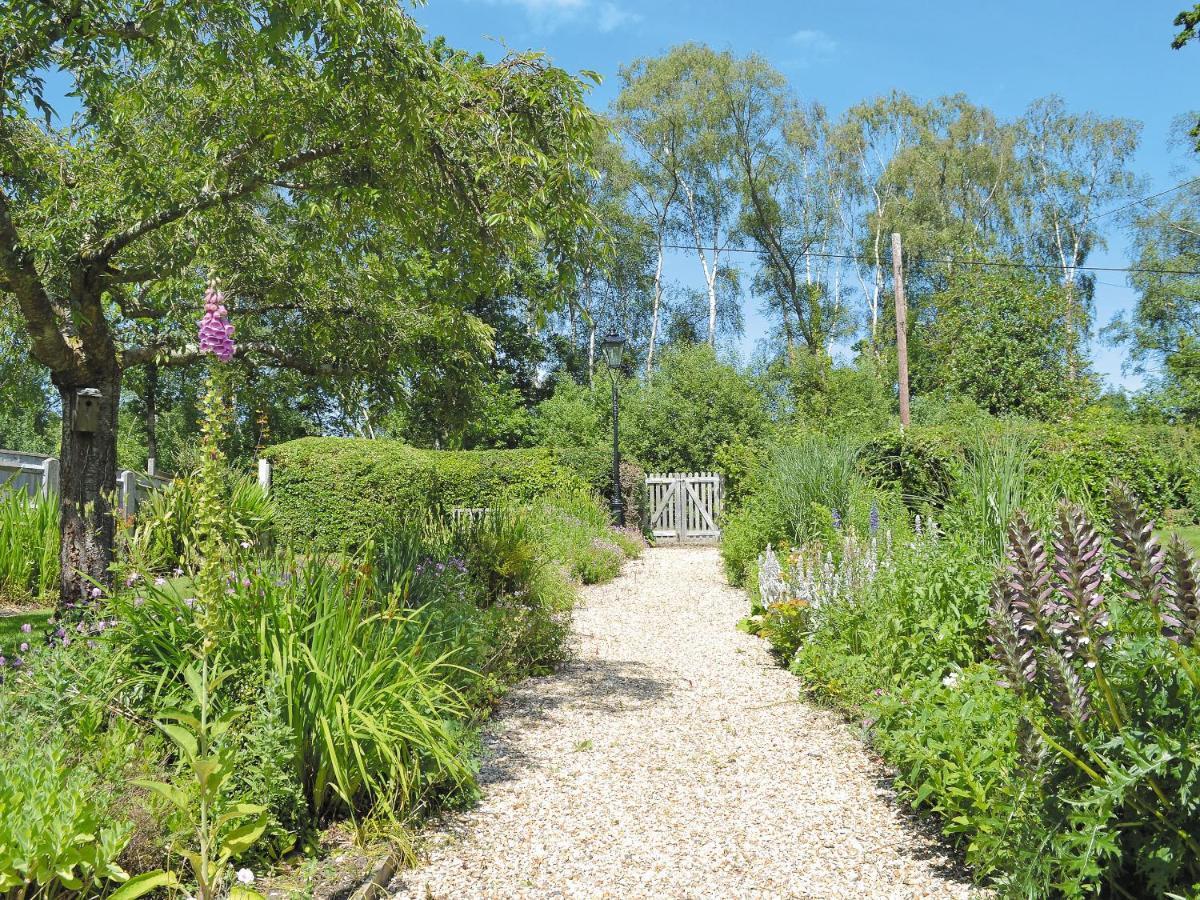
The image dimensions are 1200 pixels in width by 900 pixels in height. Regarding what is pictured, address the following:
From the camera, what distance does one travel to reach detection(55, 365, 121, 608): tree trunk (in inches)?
245

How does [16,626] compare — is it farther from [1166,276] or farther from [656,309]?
[1166,276]

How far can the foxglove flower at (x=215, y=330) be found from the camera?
8.36 feet

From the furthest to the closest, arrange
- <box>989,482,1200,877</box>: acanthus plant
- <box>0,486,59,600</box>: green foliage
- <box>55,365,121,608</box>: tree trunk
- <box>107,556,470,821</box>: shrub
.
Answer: <box>0,486,59,600</box>: green foliage
<box>55,365,121,608</box>: tree trunk
<box>107,556,470,821</box>: shrub
<box>989,482,1200,877</box>: acanthus plant

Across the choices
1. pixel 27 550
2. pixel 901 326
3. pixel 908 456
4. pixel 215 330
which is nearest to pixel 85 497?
pixel 27 550

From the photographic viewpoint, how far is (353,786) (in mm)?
3064

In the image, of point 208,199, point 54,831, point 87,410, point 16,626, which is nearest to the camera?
point 54,831

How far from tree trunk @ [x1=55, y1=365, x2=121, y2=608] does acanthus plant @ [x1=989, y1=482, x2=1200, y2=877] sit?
6.19m

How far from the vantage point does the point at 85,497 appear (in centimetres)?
632

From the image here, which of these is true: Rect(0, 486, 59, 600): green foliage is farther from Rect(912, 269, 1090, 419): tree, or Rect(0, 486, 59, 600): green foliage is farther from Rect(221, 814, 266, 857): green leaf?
Rect(912, 269, 1090, 419): tree

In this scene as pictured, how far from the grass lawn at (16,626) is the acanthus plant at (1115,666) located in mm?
5677

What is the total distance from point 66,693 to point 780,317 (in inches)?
1193

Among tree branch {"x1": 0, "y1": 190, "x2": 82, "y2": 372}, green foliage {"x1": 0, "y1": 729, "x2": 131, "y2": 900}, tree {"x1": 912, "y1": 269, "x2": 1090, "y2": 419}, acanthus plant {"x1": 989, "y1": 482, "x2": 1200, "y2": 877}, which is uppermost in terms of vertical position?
tree {"x1": 912, "y1": 269, "x2": 1090, "y2": 419}

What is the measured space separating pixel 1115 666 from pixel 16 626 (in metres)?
7.59

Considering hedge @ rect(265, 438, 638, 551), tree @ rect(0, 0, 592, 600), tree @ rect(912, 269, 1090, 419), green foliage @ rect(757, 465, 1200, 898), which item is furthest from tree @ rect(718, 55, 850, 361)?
green foliage @ rect(757, 465, 1200, 898)
